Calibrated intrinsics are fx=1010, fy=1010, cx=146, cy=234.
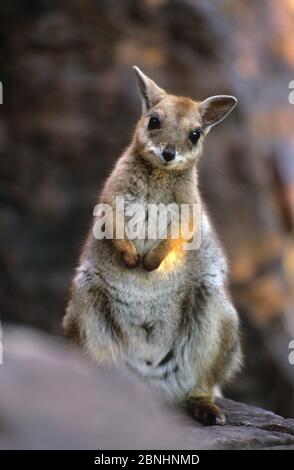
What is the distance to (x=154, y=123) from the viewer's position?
8.70m

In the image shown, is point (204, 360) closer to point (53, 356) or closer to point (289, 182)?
point (53, 356)

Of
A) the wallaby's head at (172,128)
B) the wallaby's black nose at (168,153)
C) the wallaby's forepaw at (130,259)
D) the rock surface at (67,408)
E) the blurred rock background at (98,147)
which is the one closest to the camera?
the rock surface at (67,408)

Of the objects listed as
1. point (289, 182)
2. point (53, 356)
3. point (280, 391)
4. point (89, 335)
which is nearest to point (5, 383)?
point (53, 356)

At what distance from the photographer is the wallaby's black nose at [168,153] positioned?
841 centimetres

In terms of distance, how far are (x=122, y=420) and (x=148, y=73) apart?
1164 cm

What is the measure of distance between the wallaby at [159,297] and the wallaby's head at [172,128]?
1cm

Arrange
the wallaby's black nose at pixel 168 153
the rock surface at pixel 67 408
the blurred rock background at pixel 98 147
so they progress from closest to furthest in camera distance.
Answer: the rock surface at pixel 67 408
the wallaby's black nose at pixel 168 153
the blurred rock background at pixel 98 147

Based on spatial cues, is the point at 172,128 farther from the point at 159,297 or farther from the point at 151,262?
the point at 159,297

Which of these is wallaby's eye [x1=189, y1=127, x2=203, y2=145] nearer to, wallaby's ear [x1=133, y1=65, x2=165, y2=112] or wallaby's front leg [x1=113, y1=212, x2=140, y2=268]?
wallaby's ear [x1=133, y1=65, x2=165, y2=112]

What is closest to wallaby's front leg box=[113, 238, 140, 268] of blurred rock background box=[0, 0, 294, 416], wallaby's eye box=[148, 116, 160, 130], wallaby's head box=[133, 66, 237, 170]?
wallaby's head box=[133, 66, 237, 170]

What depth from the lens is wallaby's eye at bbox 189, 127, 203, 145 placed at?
8719mm

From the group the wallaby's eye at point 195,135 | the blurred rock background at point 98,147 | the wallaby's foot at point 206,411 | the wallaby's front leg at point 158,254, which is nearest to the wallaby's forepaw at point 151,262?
the wallaby's front leg at point 158,254

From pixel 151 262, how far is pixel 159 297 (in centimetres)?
31

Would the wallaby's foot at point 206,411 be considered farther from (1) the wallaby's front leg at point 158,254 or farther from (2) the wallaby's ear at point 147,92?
(2) the wallaby's ear at point 147,92
